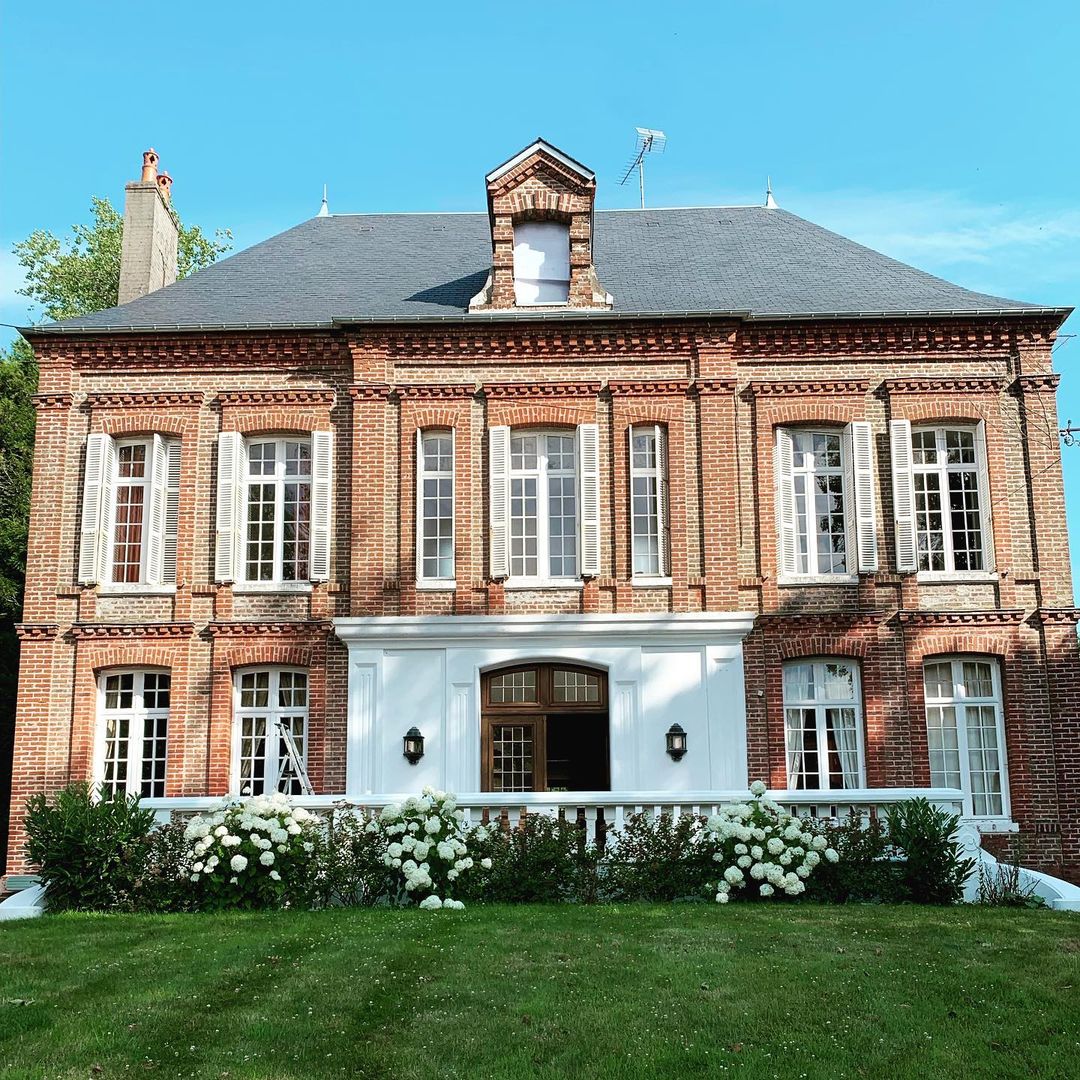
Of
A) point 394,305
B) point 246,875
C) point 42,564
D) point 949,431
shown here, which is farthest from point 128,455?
point 949,431

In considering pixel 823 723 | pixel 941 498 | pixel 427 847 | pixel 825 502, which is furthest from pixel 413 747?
pixel 941 498

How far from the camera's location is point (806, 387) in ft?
60.3

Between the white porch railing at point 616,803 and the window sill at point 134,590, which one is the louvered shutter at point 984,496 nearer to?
the white porch railing at point 616,803

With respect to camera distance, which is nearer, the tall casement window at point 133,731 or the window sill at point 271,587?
the tall casement window at point 133,731

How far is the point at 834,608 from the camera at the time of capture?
17797mm

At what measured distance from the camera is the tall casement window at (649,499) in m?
18.0

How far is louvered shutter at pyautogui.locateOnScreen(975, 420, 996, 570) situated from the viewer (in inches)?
709

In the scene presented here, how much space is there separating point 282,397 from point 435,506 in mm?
2825

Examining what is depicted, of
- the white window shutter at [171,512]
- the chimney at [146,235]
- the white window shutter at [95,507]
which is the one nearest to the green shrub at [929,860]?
the white window shutter at [171,512]

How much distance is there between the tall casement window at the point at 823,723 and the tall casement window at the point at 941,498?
1.92 metres

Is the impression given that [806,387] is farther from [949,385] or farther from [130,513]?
[130,513]

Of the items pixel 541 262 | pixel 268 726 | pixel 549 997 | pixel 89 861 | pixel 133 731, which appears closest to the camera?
pixel 549 997

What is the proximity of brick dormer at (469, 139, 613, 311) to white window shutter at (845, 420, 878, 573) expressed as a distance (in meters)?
4.27

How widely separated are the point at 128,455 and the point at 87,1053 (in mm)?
12847
